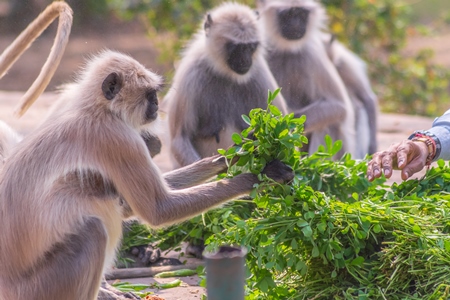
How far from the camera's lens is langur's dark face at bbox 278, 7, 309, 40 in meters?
6.68

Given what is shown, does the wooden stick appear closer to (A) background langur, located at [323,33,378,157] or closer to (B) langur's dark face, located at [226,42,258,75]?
(B) langur's dark face, located at [226,42,258,75]

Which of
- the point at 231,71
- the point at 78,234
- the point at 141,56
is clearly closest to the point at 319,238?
the point at 78,234

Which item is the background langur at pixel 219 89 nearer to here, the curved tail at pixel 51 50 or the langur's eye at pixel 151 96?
the curved tail at pixel 51 50

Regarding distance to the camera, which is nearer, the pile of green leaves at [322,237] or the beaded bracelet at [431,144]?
the pile of green leaves at [322,237]

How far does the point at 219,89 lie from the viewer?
18.6 ft

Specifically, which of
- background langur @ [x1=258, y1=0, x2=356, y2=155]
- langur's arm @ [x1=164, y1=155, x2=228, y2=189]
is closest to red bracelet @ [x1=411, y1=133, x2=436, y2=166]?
langur's arm @ [x1=164, y1=155, x2=228, y2=189]

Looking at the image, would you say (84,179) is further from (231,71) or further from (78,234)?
(231,71)

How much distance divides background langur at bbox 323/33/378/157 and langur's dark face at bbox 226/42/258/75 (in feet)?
8.56

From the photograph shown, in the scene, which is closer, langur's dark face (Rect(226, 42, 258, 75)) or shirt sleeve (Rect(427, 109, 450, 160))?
shirt sleeve (Rect(427, 109, 450, 160))

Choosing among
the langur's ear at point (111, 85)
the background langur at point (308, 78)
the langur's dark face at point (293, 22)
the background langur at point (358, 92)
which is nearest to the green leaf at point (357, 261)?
the langur's ear at point (111, 85)

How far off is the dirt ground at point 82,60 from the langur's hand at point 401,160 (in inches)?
48.5

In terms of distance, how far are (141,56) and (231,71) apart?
978cm

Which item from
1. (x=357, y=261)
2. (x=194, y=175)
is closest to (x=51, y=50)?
(x=194, y=175)

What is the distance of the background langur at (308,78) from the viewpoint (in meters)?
6.43
